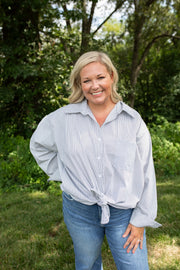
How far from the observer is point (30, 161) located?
5086mm

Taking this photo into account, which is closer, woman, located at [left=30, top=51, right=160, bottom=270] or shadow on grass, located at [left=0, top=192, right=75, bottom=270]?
woman, located at [left=30, top=51, right=160, bottom=270]

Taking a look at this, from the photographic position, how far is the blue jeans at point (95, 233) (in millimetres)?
1652

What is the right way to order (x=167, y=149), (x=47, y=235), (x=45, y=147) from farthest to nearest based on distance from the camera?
(x=167, y=149) → (x=47, y=235) → (x=45, y=147)

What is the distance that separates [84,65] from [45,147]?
25.8 inches

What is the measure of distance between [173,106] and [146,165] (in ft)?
26.9

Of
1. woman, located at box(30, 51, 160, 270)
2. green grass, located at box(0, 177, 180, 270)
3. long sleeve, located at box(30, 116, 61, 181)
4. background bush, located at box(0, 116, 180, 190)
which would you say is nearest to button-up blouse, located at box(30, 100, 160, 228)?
woman, located at box(30, 51, 160, 270)

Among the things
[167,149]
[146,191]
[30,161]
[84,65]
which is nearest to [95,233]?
[146,191]

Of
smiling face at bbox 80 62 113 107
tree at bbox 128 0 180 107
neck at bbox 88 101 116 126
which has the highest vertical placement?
tree at bbox 128 0 180 107

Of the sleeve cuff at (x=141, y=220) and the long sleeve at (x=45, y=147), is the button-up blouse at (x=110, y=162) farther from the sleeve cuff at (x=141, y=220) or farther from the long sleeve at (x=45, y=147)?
the long sleeve at (x=45, y=147)

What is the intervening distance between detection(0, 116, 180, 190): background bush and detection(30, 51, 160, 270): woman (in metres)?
3.06

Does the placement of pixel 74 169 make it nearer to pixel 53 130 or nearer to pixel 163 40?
pixel 53 130

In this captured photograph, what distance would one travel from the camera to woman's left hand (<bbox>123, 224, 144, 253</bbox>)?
164 centimetres

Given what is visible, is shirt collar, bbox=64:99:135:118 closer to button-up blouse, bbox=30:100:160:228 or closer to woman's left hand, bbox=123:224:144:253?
button-up blouse, bbox=30:100:160:228

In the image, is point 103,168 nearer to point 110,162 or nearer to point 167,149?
point 110,162
